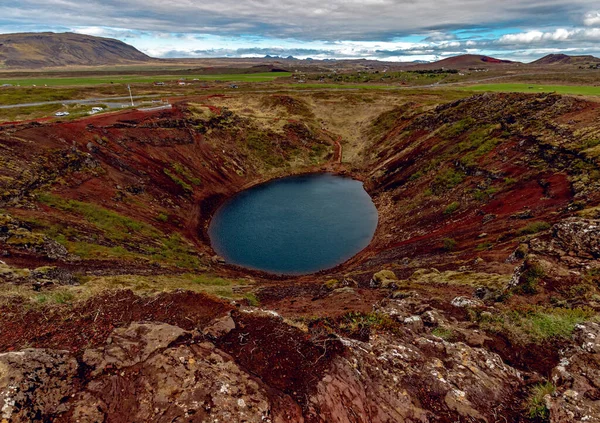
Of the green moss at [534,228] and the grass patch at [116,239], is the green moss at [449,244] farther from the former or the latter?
the grass patch at [116,239]

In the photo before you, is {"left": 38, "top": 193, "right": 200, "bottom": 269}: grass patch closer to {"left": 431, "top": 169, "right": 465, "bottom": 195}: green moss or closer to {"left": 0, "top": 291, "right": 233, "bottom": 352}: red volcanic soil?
{"left": 0, "top": 291, "right": 233, "bottom": 352}: red volcanic soil

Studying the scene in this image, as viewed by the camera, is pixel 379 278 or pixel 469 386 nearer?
pixel 469 386

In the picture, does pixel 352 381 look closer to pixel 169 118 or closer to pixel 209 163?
pixel 209 163

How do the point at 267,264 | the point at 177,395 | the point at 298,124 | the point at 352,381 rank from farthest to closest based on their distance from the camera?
the point at 298,124, the point at 267,264, the point at 352,381, the point at 177,395

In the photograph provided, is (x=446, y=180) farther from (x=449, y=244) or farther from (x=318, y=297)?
(x=318, y=297)

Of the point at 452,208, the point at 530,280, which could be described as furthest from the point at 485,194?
the point at 530,280

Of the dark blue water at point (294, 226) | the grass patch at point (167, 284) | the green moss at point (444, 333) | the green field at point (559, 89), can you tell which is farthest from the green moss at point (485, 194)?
the green field at point (559, 89)

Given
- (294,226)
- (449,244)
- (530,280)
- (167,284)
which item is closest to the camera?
(530,280)

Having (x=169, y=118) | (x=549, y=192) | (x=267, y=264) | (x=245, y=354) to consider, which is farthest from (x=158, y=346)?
(x=169, y=118)

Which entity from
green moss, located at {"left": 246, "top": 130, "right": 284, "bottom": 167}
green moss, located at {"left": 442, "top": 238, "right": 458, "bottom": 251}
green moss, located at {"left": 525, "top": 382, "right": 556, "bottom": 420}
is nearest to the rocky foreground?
green moss, located at {"left": 525, "top": 382, "right": 556, "bottom": 420}
